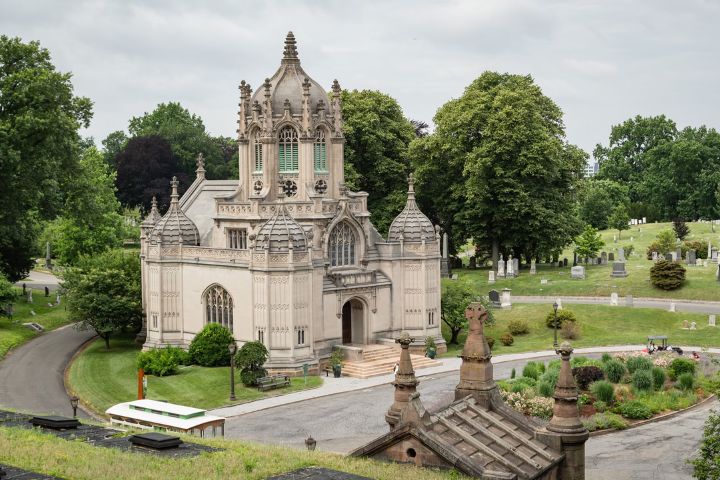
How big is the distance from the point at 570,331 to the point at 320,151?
60.7ft

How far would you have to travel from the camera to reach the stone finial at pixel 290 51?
60125mm

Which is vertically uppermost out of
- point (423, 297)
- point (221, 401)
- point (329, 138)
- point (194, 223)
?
point (329, 138)

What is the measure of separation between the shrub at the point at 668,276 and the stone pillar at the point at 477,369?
5112 centimetres

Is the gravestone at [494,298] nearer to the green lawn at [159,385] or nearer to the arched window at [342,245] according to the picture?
the arched window at [342,245]

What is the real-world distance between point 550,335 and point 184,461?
148 ft

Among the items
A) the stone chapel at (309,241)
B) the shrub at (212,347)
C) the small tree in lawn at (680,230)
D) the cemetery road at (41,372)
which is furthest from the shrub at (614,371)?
the small tree in lawn at (680,230)

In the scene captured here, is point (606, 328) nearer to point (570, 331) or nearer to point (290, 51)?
point (570, 331)

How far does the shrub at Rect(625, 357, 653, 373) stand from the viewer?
45656 millimetres

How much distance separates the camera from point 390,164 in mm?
86125

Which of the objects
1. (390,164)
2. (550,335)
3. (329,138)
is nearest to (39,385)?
(329,138)

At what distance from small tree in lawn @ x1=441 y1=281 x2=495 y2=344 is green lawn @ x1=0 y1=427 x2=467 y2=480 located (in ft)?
130

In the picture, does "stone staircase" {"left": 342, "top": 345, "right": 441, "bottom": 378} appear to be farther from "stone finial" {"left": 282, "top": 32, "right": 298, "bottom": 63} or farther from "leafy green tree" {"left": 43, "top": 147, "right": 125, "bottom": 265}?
"leafy green tree" {"left": 43, "top": 147, "right": 125, "bottom": 265}

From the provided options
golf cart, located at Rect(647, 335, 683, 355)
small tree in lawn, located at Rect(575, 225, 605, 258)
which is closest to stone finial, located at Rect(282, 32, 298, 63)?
golf cart, located at Rect(647, 335, 683, 355)

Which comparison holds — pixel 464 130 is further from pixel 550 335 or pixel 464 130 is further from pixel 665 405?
pixel 665 405
